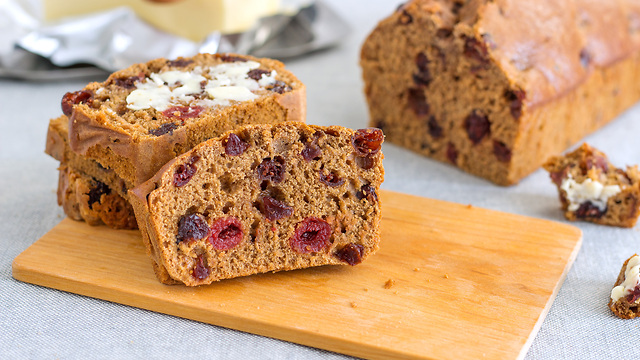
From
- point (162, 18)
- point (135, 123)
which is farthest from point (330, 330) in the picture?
point (162, 18)

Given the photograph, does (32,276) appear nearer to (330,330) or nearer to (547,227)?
(330,330)

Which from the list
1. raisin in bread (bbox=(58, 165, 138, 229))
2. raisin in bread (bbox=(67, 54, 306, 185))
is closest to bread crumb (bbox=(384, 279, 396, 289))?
A: raisin in bread (bbox=(67, 54, 306, 185))

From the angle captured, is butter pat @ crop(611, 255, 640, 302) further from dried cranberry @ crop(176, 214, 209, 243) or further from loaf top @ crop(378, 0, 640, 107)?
dried cranberry @ crop(176, 214, 209, 243)

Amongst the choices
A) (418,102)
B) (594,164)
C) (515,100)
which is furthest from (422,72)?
(594,164)

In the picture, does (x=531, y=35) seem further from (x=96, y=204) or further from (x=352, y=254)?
(x=96, y=204)

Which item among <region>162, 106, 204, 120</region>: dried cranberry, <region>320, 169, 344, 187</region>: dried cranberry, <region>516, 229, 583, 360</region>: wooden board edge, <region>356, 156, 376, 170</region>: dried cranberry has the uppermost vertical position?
<region>162, 106, 204, 120</region>: dried cranberry
